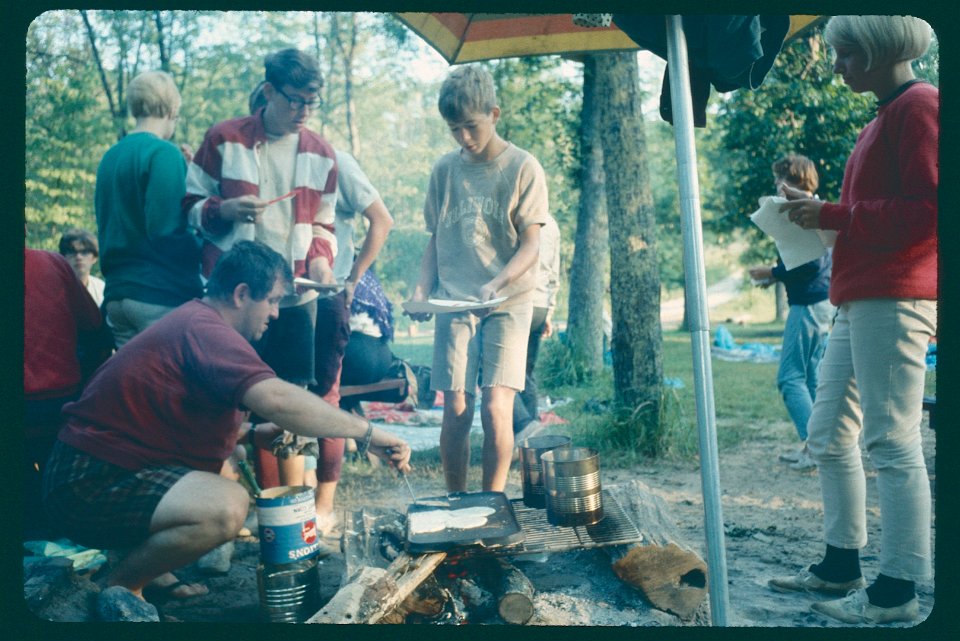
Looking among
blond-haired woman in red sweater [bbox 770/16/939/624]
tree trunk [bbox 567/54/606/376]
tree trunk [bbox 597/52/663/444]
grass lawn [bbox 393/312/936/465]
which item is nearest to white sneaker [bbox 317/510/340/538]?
grass lawn [bbox 393/312/936/465]

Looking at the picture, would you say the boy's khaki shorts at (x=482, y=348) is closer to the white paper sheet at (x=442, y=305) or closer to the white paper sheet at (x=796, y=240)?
the white paper sheet at (x=442, y=305)

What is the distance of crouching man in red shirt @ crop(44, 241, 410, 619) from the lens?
234cm

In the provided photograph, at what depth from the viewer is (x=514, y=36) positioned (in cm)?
319

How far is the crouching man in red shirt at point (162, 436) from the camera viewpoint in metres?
2.34

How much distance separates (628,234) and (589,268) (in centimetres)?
328

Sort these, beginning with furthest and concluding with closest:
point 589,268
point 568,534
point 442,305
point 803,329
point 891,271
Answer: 1. point 589,268
2. point 803,329
3. point 442,305
4. point 568,534
5. point 891,271

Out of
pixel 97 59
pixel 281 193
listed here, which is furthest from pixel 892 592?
pixel 97 59

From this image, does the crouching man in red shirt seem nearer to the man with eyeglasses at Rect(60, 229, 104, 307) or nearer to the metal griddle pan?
the metal griddle pan

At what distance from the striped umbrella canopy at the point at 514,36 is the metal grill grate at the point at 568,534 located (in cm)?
186

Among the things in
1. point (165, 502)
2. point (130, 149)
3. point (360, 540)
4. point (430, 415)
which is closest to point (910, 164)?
point (360, 540)

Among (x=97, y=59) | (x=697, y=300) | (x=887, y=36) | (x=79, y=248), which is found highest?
(x=97, y=59)

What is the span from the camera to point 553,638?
2.20m

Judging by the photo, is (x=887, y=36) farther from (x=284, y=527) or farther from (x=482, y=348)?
(x=284, y=527)

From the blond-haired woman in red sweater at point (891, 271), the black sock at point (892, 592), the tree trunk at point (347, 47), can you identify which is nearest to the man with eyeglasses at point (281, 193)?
the blond-haired woman in red sweater at point (891, 271)
